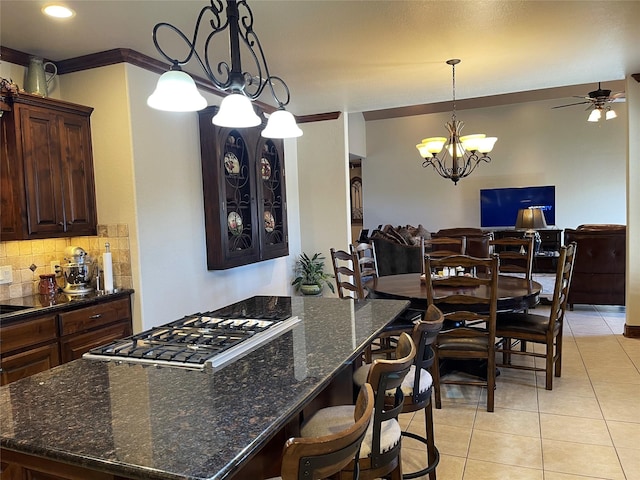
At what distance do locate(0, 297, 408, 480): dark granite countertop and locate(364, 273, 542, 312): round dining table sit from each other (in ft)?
5.01

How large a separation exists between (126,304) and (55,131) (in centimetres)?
121

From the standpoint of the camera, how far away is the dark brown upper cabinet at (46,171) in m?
2.77

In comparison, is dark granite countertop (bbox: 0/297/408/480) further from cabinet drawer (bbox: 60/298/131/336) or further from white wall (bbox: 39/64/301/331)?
white wall (bbox: 39/64/301/331)

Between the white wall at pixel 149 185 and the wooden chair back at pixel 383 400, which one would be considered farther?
the white wall at pixel 149 185

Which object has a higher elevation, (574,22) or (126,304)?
(574,22)

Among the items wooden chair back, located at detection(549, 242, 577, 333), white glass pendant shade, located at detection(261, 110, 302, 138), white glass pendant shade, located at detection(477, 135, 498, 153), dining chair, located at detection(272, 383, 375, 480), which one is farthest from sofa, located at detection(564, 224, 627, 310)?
dining chair, located at detection(272, 383, 375, 480)

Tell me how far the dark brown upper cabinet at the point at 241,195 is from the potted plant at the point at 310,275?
0.68 meters

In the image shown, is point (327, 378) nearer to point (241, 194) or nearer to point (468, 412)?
point (468, 412)

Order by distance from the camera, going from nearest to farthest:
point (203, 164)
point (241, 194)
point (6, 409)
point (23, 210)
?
point (6, 409), point (23, 210), point (203, 164), point (241, 194)

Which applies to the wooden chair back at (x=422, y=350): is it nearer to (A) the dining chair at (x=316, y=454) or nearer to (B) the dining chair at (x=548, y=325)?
(A) the dining chair at (x=316, y=454)

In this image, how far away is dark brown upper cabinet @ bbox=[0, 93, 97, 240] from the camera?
109 inches

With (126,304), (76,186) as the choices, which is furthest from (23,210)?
(126,304)

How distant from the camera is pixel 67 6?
8.15 ft

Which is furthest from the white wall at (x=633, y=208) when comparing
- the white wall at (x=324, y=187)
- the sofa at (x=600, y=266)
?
the white wall at (x=324, y=187)
